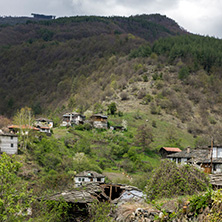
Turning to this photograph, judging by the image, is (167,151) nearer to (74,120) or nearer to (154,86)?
(74,120)

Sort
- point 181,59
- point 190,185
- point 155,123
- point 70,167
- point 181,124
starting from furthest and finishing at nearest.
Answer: point 181,59, point 181,124, point 155,123, point 70,167, point 190,185

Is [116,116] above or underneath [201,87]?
underneath

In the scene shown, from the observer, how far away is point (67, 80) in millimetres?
191000

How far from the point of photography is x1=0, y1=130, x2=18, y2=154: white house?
202 ft

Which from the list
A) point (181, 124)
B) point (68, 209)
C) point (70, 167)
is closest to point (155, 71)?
point (181, 124)

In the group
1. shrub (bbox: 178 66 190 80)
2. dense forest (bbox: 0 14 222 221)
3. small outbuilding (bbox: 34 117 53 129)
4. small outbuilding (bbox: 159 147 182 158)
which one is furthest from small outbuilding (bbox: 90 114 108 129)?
shrub (bbox: 178 66 190 80)

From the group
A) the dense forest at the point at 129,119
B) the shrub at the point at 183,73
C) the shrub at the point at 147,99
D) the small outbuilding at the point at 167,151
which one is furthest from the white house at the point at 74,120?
the shrub at the point at 183,73

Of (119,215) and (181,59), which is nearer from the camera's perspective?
(119,215)

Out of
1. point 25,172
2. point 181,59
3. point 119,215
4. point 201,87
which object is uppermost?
point 181,59

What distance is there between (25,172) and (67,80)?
452 ft

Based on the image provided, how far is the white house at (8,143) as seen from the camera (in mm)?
61500

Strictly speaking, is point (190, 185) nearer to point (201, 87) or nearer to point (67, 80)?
point (201, 87)

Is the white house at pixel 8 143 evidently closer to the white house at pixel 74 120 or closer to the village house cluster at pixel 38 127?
the village house cluster at pixel 38 127

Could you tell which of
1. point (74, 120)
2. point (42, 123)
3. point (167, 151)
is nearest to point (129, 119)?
point (74, 120)
